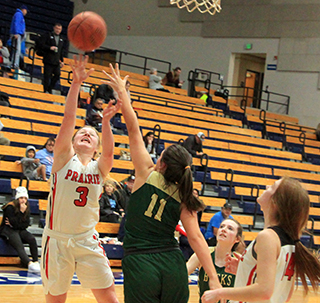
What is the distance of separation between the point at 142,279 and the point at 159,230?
0.26 metres

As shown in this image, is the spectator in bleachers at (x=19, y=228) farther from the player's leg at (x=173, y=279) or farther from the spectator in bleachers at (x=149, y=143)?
the player's leg at (x=173, y=279)

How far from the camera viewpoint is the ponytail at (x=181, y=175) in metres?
2.55

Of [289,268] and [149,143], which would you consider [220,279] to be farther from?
[149,143]

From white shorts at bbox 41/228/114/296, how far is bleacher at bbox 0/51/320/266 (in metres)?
3.21

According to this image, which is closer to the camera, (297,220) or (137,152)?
(297,220)

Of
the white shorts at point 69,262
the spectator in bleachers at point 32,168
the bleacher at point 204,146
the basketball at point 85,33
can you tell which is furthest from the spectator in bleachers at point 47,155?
the white shorts at point 69,262

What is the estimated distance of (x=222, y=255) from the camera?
3.27 metres

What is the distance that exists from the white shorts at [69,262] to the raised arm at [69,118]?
17.5 inches

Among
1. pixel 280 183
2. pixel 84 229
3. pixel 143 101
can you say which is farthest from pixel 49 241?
pixel 143 101

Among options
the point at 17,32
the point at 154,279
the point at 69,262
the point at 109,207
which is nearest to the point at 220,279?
the point at 154,279

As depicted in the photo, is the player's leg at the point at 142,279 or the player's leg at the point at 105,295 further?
the player's leg at the point at 105,295

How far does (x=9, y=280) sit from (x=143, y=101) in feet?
25.6

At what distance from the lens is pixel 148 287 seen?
241cm

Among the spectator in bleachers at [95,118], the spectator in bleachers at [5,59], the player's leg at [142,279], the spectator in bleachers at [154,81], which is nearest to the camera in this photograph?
the player's leg at [142,279]
